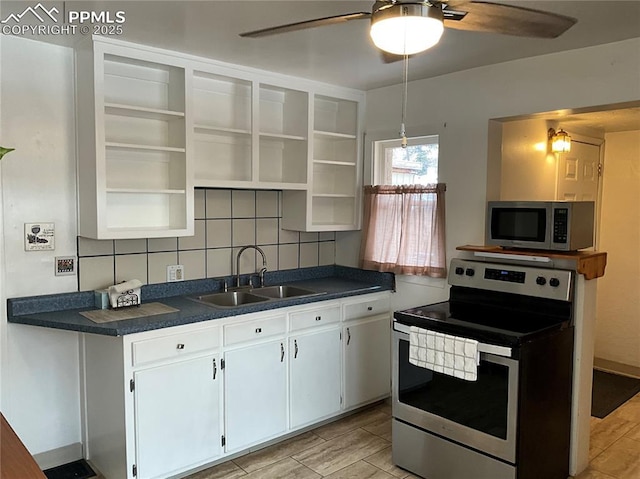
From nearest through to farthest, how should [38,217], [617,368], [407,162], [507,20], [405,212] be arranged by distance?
[507,20] → [38,217] → [405,212] → [407,162] → [617,368]

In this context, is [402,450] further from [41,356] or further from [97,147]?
[97,147]

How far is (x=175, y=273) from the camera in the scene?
316 centimetres

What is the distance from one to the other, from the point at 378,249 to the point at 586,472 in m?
1.81

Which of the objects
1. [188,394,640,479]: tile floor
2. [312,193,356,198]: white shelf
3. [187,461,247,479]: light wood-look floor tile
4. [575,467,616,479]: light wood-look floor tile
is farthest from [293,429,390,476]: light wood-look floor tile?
[312,193,356,198]: white shelf

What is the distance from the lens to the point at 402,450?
2.83 metres

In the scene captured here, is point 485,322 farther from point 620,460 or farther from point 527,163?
point 527,163

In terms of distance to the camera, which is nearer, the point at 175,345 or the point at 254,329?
the point at 175,345

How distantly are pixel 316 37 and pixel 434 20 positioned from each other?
1.13 meters

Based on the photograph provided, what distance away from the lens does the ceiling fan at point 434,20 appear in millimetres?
1500

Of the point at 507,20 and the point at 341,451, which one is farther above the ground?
the point at 507,20

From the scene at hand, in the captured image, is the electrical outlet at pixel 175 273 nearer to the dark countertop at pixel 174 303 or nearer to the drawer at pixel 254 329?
the dark countertop at pixel 174 303

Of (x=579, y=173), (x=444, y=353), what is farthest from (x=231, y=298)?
(x=579, y=173)

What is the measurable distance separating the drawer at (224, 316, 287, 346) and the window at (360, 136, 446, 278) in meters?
0.99

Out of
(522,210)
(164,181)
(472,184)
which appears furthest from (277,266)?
(522,210)
